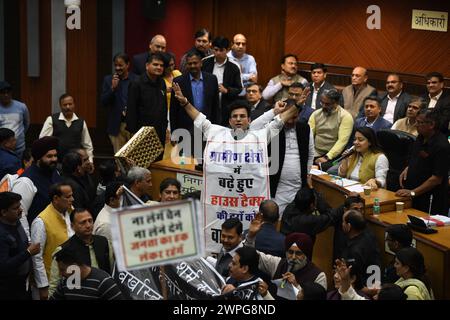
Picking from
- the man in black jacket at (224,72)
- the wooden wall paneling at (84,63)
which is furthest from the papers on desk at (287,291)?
the wooden wall paneling at (84,63)

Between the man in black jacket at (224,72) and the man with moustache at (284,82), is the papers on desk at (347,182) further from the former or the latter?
the man with moustache at (284,82)

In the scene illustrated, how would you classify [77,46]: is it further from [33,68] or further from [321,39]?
[321,39]

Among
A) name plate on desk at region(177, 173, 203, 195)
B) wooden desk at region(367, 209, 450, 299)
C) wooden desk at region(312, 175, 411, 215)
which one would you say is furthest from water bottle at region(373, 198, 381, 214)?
name plate on desk at region(177, 173, 203, 195)

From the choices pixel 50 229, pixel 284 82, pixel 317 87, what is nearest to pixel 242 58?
pixel 284 82

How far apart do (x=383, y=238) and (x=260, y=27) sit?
23.2 feet

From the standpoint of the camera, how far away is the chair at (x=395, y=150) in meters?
8.47

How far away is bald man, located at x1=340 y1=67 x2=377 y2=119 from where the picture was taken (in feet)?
35.0

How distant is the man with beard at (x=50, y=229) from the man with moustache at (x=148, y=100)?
2.49m

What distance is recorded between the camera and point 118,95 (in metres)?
9.98

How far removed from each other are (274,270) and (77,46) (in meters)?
7.05

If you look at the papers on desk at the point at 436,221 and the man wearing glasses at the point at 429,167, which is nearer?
the papers on desk at the point at 436,221

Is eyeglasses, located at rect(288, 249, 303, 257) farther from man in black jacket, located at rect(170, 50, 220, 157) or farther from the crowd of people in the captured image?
man in black jacket, located at rect(170, 50, 220, 157)

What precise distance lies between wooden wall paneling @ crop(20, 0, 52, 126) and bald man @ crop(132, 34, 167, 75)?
7.15 feet

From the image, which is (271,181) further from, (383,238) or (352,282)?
(352,282)
